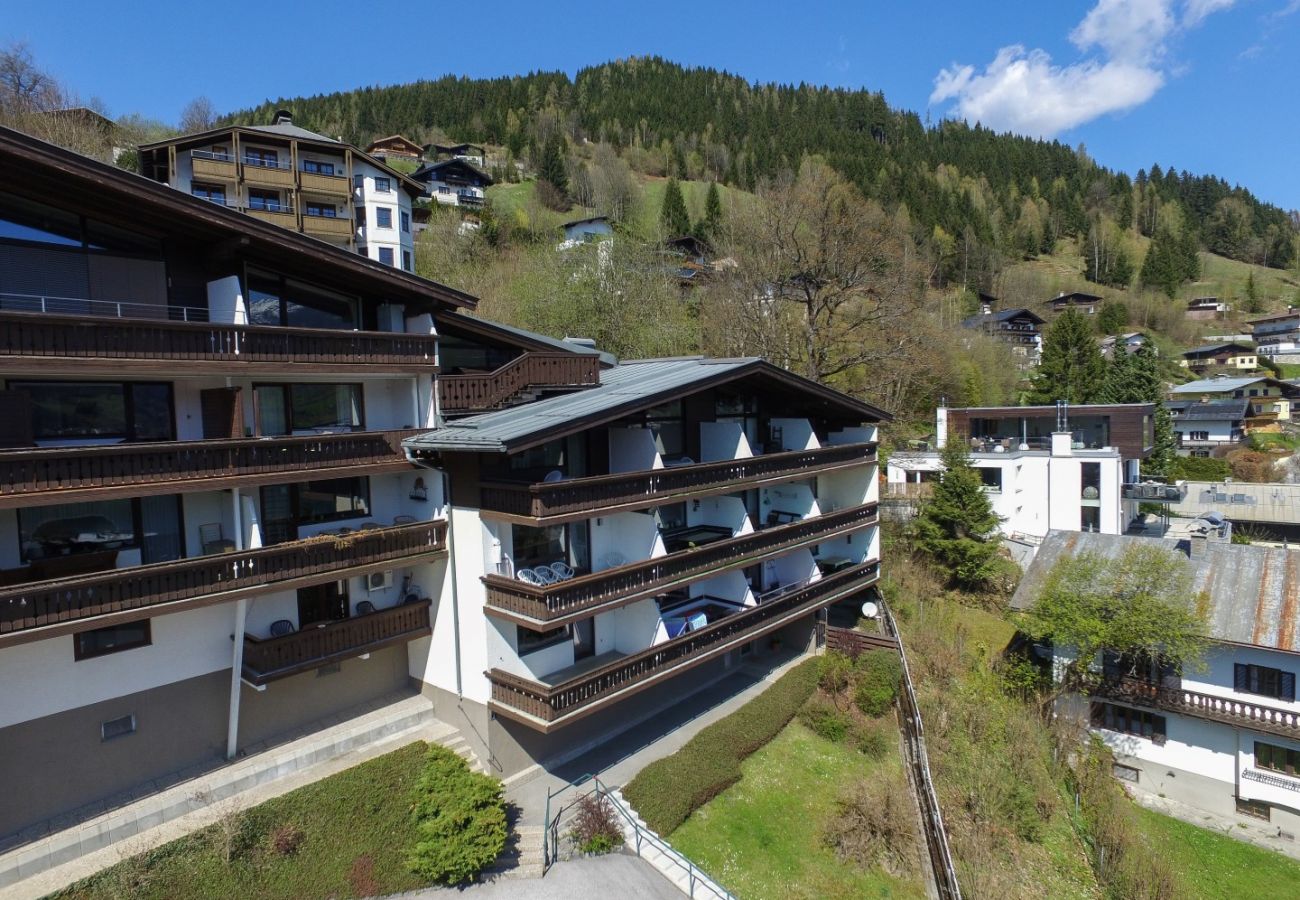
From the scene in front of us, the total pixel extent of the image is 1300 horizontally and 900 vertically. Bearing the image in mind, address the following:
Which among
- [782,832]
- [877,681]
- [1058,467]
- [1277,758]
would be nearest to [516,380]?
[782,832]

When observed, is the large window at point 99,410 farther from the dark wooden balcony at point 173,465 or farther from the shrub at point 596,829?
the shrub at point 596,829

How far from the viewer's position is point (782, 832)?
16.3 m

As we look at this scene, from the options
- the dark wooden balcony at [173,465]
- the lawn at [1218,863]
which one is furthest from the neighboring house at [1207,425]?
the dark wooden balcony at [173,465]

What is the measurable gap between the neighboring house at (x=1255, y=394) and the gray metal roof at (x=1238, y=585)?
58038mm

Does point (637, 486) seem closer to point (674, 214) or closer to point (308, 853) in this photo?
point (308, 853)

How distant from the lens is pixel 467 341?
2030 centimetres

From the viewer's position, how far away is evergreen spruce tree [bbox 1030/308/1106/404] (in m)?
55.6

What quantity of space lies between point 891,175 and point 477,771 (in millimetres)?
112024

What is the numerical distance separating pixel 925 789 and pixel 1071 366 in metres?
49.1

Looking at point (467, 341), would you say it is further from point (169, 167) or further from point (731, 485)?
point (169, 167)

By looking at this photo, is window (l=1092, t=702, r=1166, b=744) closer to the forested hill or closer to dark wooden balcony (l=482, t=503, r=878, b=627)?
dark wooden balcony (l=482, t=503, r=878, b=627)

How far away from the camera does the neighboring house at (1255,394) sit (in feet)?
232

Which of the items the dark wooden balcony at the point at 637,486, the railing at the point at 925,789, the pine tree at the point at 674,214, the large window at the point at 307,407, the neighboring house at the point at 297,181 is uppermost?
the pine tree at the point at 674,214

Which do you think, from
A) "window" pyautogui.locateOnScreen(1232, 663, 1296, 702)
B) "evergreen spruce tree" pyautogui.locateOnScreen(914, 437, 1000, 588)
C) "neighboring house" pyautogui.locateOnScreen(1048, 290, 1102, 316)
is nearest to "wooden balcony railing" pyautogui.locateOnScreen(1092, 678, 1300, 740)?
"window" pyautogui.locateOnScreen(1232, 663, 1296, 702)
